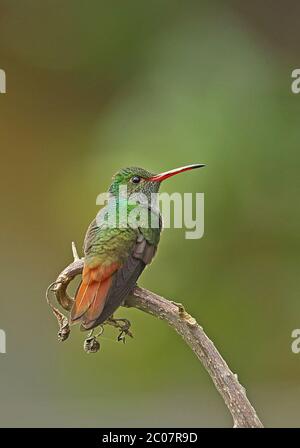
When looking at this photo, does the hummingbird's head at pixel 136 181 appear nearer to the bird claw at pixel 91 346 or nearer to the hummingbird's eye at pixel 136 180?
the hummingbird's eye at pixel 136 180

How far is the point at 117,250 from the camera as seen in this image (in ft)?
3.68

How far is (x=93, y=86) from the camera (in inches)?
82.7

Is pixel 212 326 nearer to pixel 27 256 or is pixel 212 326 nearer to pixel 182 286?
pixel 182 286

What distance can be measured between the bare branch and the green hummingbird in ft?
0.08

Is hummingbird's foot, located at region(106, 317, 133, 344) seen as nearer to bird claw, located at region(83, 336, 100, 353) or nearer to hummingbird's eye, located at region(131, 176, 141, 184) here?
bird claw, located at region(83, 336, 100, 353)

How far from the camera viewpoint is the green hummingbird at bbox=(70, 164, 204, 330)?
1.00 meters

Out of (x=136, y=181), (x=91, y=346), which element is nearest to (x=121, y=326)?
(x=91, y=346)

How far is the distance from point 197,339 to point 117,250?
27cm

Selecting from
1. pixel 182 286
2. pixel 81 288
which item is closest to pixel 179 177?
pixel 182 286

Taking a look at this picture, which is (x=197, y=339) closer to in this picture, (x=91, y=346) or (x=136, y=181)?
(x=91, y=346)

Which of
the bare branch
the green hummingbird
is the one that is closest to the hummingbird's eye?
the green hummingbird

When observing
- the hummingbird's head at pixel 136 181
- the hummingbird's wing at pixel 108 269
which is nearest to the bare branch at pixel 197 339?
the hummingbird's wing at pixel 108 269

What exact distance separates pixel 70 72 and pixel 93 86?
11 cm

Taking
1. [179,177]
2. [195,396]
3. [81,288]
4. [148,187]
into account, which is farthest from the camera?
[195,396]
